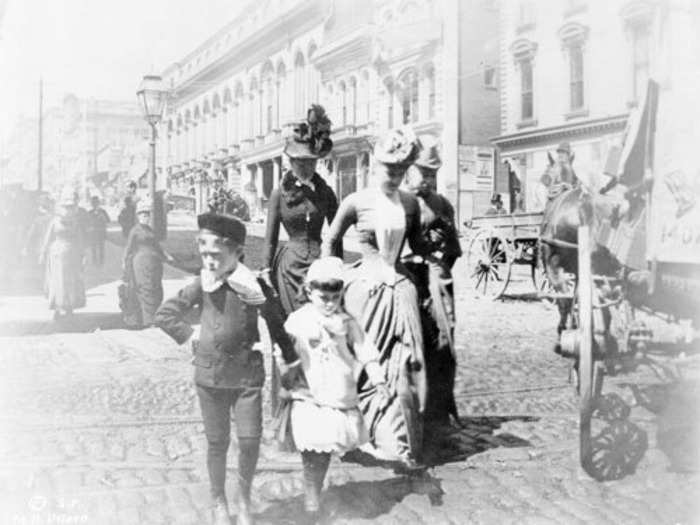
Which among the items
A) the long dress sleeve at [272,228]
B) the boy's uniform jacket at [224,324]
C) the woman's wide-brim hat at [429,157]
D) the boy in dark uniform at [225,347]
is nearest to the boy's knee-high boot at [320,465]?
the boy in dark uniform at [225,347]

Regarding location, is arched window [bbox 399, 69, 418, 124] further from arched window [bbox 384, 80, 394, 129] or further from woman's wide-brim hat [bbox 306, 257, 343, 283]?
woman's wide-brim hat [bbox 306, 257, 343, 283]

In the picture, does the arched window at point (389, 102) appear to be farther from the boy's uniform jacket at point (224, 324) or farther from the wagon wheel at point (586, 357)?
the boy's uniform jacket at point (224, 324)

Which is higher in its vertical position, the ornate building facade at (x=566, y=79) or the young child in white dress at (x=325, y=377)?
the ornate building facade at (x=566, y=79)

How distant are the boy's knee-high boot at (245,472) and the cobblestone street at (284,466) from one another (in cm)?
20

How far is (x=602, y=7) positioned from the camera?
65.0 ft

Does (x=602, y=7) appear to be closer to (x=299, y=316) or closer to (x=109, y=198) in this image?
(x=109, y=198)

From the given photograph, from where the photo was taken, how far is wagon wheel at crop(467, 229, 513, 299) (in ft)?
39.1

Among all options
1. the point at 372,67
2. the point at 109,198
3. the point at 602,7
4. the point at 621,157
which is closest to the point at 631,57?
the point at 602,7

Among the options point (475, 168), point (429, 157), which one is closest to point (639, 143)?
point (429, 157)

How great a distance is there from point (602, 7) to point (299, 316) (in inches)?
753

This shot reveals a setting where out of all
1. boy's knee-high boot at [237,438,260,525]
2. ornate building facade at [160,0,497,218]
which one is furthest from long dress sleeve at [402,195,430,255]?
ornate building facade at [160,0,497,218]

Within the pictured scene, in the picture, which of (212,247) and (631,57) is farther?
(631,57)

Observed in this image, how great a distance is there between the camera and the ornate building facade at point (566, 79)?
1578 cm

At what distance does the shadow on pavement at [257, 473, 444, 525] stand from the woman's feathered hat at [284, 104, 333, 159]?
174 centimetres
